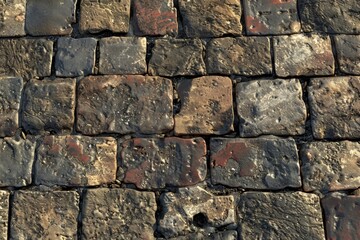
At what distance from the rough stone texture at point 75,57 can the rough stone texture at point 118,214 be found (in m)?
0.81

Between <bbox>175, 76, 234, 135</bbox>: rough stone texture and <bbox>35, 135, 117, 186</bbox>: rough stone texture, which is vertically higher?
<bbox>175, 76, 234, 135</bbox>: rough stone texture

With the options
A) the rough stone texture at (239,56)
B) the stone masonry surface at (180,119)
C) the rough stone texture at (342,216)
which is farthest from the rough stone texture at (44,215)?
the rough stone texture at (342,216)

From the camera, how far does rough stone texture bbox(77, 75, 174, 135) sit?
2.90 m

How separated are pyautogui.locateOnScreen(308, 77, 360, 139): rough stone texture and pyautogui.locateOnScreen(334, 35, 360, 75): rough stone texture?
0.25 feet

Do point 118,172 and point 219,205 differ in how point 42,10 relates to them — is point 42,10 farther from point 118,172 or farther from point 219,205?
point 219,205

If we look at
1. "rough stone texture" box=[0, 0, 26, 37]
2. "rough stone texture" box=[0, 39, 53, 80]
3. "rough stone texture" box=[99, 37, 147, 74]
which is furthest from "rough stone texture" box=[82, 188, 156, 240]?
"rough stone texture" box=[0, 0, 26, 37]

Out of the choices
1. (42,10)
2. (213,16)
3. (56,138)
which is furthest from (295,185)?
(42,10)

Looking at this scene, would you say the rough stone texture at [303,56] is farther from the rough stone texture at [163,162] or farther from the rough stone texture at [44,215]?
the rough stone texture at [44,215]

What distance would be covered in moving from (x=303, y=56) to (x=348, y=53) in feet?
1.00

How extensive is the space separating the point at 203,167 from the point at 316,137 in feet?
2.36

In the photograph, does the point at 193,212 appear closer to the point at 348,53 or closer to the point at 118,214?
the point at 118,214

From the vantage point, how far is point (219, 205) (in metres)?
2.71

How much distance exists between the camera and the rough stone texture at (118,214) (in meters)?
2.68

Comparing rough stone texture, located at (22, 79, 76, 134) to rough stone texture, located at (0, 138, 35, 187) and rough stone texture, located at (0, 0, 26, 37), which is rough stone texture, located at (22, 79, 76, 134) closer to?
rough stone texture, located at (0, 138, 35, 187)
